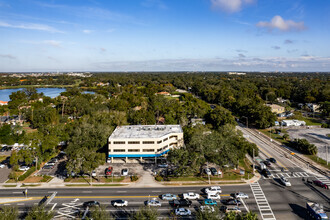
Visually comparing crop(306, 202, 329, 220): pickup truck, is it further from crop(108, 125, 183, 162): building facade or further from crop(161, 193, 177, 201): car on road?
crop(108, 125, 183, 162): building facade

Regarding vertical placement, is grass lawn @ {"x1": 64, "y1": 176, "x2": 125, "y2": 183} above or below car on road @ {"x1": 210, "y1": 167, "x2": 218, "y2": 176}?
below

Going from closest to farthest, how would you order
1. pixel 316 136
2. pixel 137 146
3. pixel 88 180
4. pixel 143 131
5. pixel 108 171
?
pixel 88 180 → pixel 108 171 → pixel 137 146 → pixel 143 131 → pixel 316 136

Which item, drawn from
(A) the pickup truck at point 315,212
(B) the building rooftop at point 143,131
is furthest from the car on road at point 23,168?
(A) the pickup truck at point 315,212

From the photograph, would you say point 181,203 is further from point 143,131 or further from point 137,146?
point 143,131

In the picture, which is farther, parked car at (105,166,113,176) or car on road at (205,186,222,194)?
parked car at (105,166,113,176)

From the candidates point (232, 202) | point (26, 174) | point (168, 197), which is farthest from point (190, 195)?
point (26, 174)

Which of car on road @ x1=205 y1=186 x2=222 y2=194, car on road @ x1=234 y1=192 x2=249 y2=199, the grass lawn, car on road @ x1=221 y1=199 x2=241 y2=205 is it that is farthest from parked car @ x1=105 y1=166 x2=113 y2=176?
car on road @ x1=234 y1=192 x2=249 y2=199
